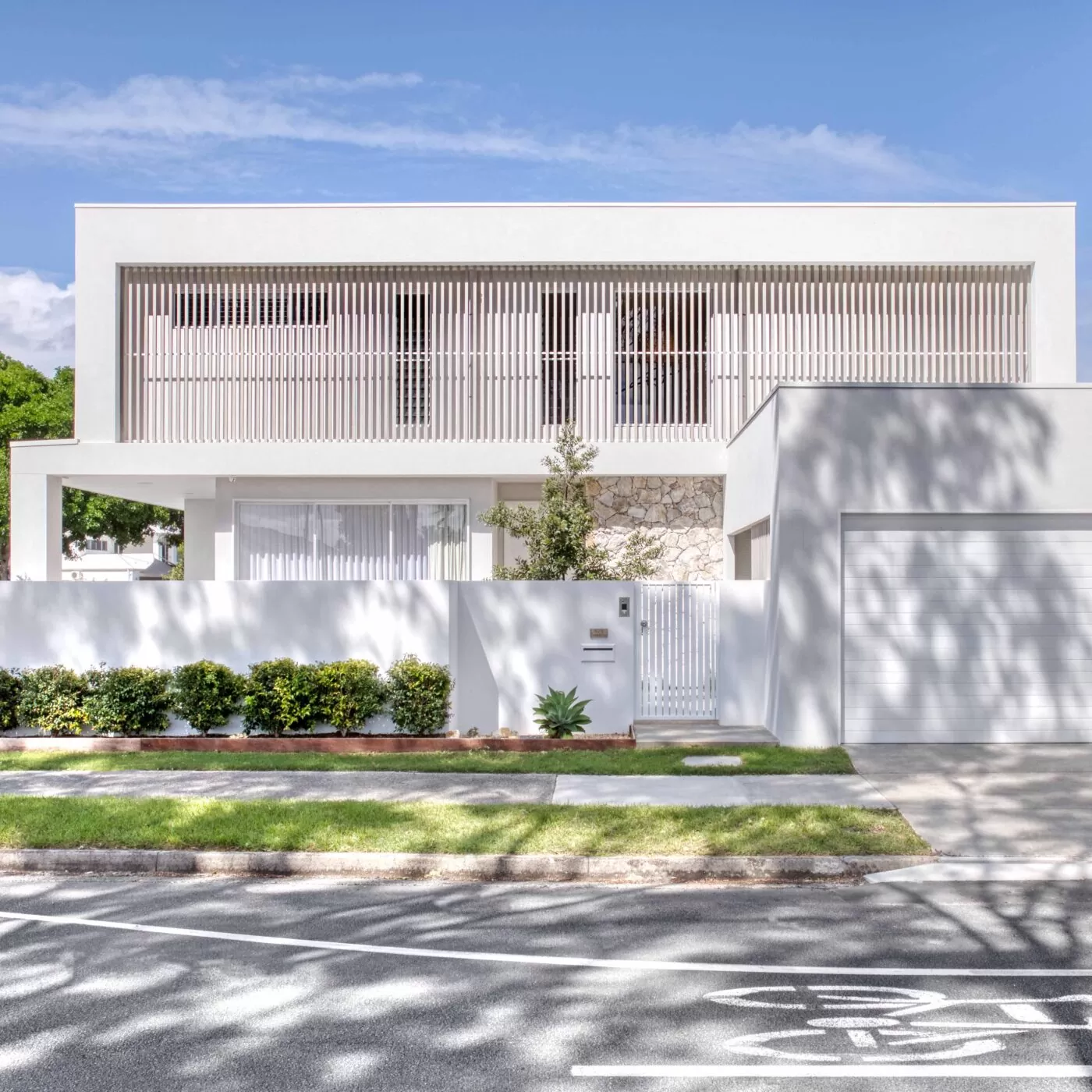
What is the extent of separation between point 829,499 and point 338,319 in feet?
32.8

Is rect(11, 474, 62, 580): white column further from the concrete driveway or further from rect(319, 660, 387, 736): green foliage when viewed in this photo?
the concrete driveway

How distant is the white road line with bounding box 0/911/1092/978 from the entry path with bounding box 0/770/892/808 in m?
3.58

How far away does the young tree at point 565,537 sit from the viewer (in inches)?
661

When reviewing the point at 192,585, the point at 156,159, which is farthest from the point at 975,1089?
the point at 156,159

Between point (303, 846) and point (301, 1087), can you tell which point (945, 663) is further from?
point (301, 1087)

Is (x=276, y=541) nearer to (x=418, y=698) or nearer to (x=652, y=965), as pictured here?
(x=418, y=698)

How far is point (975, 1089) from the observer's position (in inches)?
189

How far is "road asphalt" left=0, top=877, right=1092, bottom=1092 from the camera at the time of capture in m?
5.01

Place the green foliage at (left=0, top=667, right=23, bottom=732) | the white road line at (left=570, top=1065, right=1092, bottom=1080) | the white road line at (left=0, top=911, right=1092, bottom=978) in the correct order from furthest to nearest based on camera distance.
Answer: the green foliage at (left=0, top=667, right=23, bottom=732)
the white road line at (left=0, top=911, right=1092, bottom=978)
the white road line at (left=570, top=1065, right=1092, bottom=1080)

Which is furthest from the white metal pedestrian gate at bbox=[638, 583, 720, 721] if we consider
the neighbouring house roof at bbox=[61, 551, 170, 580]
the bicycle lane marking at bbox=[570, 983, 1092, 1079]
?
the neighbouring house roof at bbox=[61, 551, 170, 580]

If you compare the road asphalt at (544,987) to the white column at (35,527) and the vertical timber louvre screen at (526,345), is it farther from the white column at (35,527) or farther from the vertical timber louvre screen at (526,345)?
the vertical timber louvre screen at (526,345)

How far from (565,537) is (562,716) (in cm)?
306

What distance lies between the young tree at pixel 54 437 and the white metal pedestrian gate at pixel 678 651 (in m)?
30.1

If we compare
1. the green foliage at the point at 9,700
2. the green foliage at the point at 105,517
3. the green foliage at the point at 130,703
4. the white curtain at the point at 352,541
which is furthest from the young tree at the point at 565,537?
the green foliage at the point at 105,517
